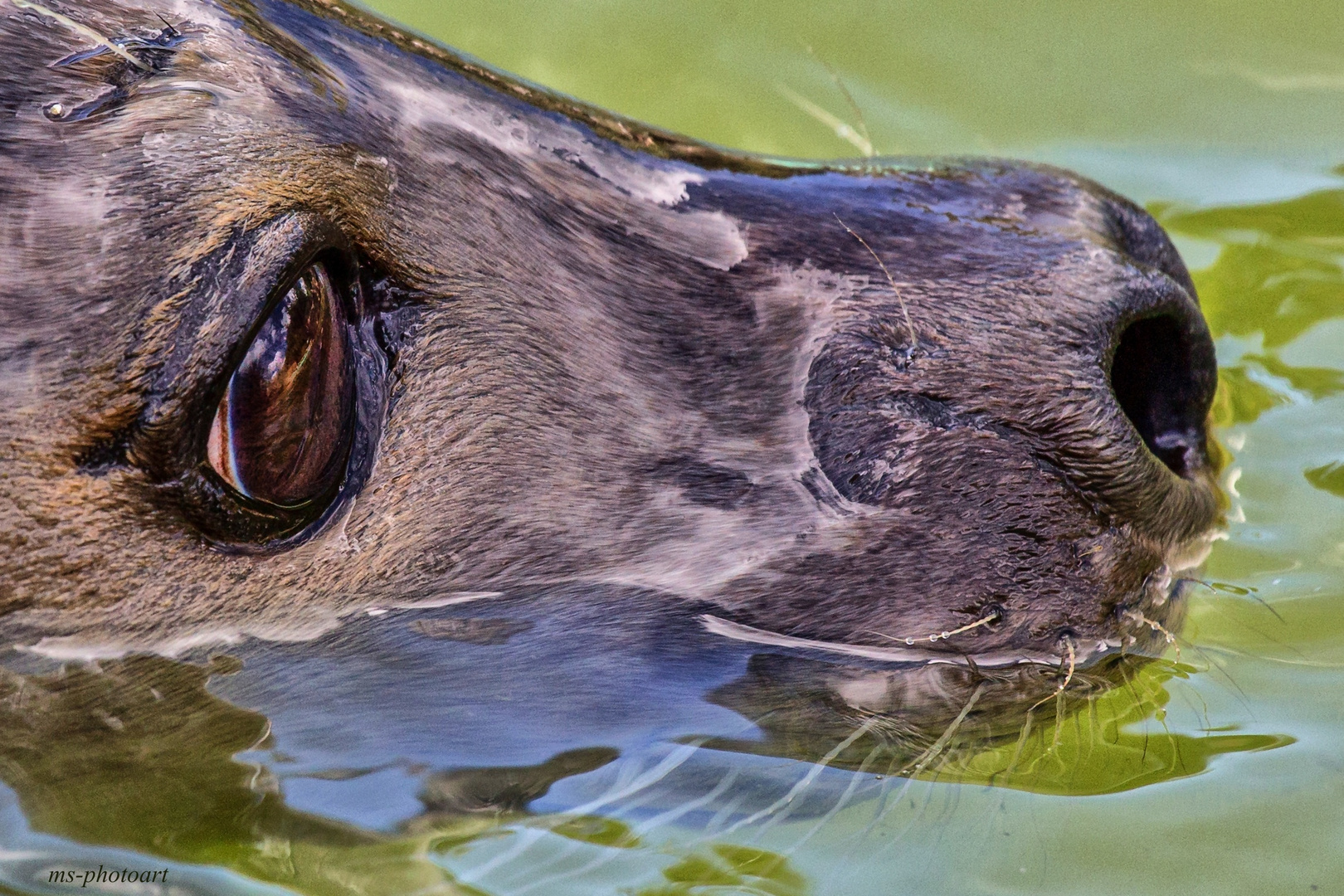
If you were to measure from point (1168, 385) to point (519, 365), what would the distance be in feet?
3.92

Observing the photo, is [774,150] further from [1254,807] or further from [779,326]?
[1254,807]

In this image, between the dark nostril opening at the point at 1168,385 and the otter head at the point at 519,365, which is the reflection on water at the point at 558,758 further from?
the dark nostril opening at the point at 1168,385

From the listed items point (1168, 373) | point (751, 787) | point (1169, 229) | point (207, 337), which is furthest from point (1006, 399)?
point (1169, 229)

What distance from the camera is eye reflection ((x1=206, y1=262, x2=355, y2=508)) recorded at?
6.45 ft

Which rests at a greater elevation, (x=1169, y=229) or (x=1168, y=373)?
(x=1169, y=229)

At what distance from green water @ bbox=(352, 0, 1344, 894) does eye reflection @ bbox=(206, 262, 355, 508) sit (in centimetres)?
76

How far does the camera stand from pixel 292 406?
200cm

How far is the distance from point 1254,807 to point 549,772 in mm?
1139

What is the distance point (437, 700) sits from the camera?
7.29 feet

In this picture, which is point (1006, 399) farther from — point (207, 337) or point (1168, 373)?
point (207, 337)

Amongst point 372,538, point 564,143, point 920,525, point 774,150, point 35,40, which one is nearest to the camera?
point 35,40

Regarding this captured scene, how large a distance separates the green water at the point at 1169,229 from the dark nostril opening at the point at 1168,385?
26cm

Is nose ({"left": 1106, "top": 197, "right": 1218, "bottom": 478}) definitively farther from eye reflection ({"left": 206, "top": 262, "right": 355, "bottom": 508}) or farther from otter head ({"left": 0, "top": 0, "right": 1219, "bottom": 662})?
eye reflection ({"left": 206, "top": 262, "right": 355, "bottom": 508})

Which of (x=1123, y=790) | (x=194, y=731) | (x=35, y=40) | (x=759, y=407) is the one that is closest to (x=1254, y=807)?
(x=1123, y=790)
